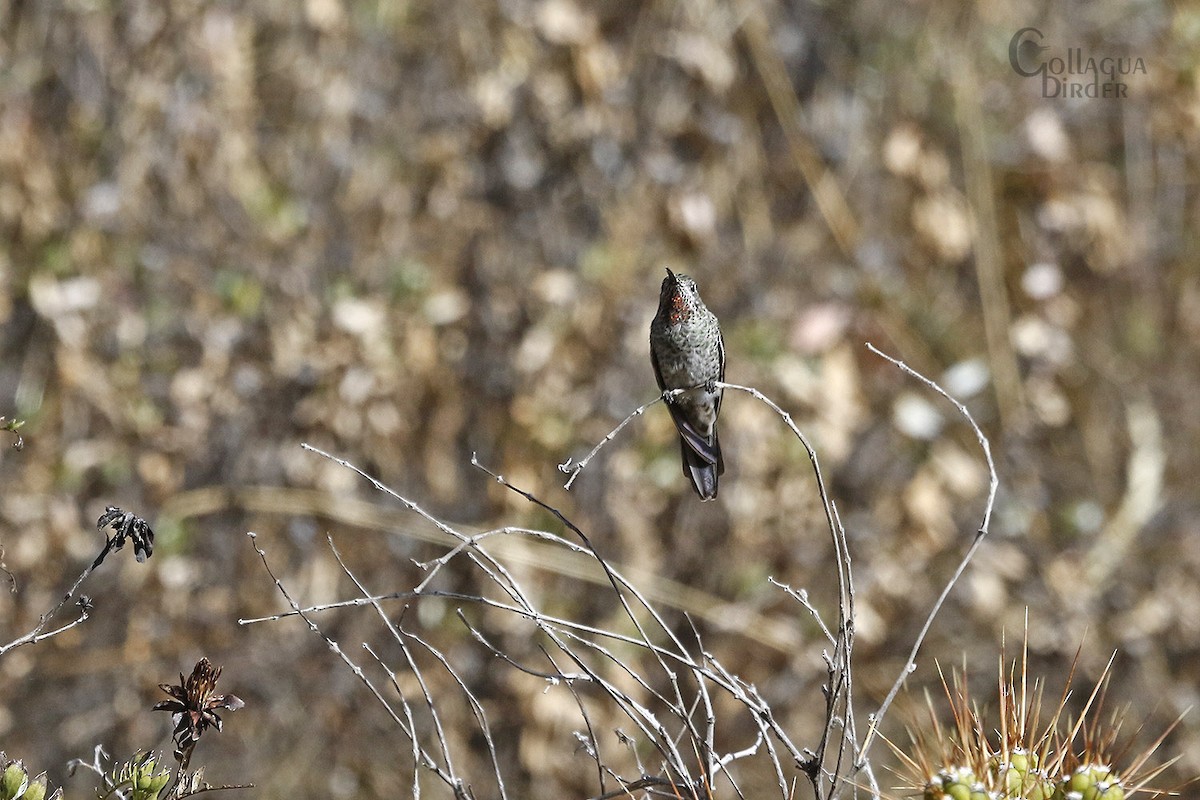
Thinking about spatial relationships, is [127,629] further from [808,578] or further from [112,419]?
[808,578]

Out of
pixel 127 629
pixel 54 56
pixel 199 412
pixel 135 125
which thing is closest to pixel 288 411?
pixel 199 412

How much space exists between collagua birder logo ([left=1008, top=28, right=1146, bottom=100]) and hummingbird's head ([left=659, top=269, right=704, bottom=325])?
3.55 m

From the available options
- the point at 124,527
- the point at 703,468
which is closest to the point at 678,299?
the point at 703,468

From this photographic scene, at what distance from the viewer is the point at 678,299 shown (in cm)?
281

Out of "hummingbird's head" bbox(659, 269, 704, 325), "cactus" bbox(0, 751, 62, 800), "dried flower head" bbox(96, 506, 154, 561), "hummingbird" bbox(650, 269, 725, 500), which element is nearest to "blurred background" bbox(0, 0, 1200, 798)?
"hummingbird" bbox(650, 269, 725, 500)

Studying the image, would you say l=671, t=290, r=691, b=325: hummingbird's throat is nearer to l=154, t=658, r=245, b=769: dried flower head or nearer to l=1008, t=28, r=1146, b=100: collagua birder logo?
l=154, t=658, r=245, b=769: dried flower head

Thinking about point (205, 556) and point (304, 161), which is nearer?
point (205, 556)

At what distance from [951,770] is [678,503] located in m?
3.48

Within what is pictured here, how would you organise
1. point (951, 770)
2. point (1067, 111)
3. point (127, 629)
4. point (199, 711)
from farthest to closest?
point (1067, 111) < point (127, 629) < point (951, 770) < point (199, 711)

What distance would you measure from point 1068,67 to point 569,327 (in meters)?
2.63

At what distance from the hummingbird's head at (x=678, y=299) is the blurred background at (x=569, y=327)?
2.24m

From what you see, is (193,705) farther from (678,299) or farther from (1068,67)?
(1068,67)

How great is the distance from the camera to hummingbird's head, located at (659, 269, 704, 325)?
9.06ft

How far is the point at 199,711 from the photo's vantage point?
4.67ft
